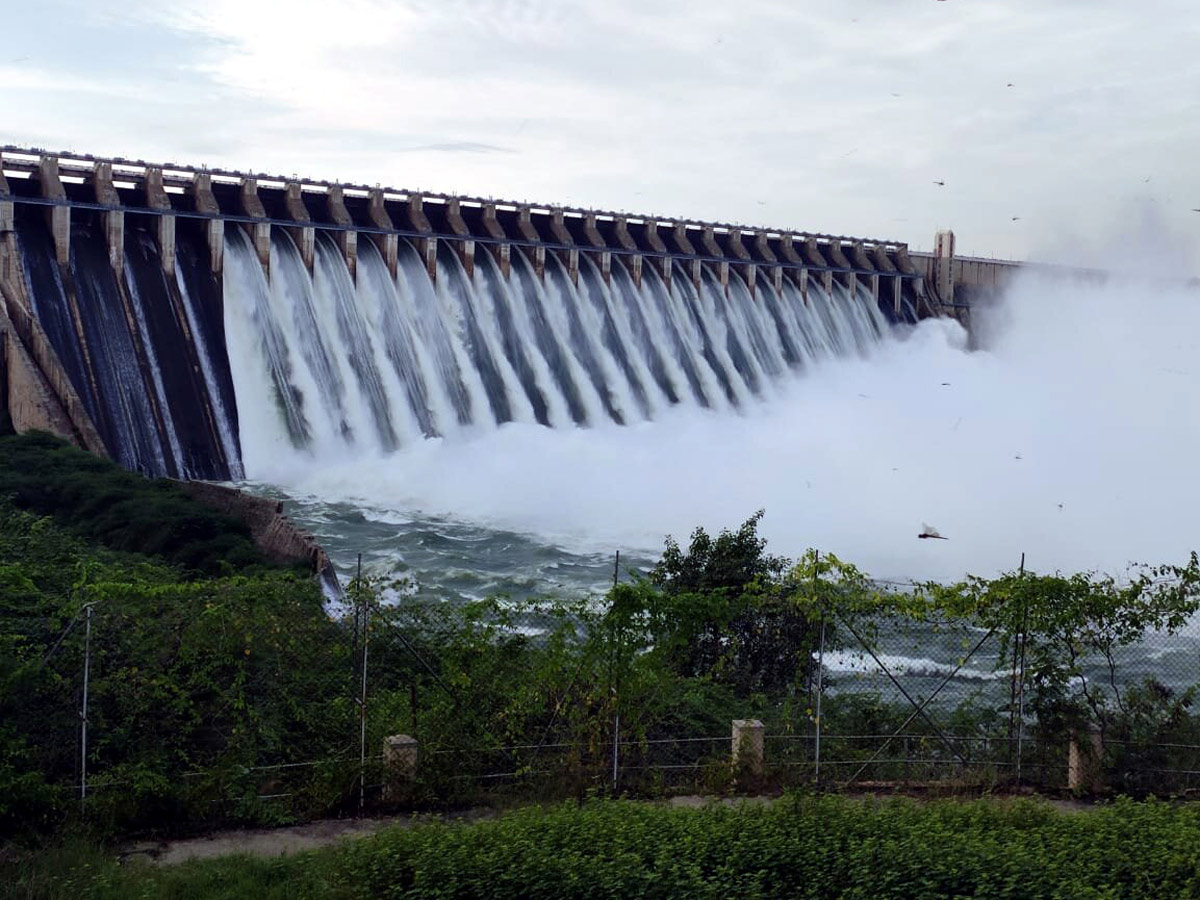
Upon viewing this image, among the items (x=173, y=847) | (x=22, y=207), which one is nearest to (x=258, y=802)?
(x=173, y=847)

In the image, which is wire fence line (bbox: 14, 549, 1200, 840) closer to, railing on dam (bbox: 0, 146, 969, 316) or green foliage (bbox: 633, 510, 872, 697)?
green foliage (bbox: 633, 510, 872, 697)

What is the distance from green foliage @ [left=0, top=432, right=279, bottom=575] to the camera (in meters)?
23.5

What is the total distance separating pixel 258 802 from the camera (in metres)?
12.5

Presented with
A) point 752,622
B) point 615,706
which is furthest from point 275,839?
point 752,622

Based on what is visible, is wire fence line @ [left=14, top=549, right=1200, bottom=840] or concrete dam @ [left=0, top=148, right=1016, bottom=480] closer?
wire fence line @ [left=14, top=549, right=1200, bottom=840]

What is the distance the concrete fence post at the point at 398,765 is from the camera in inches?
516

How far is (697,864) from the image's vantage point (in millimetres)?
10484

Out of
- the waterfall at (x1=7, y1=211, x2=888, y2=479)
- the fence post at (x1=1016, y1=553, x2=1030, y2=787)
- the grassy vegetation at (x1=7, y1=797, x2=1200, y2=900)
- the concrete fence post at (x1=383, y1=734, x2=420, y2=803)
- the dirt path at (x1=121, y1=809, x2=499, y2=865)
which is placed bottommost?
the dirt path at (x1=121, y1=809, x2=499, y2=865)

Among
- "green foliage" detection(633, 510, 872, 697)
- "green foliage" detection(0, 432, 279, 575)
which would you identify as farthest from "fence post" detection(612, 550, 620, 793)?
"green foliage" detection(0, 432, 279, 575)

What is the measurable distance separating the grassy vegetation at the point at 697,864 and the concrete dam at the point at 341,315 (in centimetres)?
2196

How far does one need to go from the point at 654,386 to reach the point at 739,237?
1108 cm

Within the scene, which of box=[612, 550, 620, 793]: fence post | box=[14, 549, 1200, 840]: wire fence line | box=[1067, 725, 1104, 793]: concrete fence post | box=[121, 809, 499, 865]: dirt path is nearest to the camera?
box=[121, 809, 499, 865]: dirt path

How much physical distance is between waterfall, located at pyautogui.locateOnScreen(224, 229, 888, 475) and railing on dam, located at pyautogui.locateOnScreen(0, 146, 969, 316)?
1.76 ft

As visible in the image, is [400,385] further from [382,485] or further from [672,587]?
[672,587]
